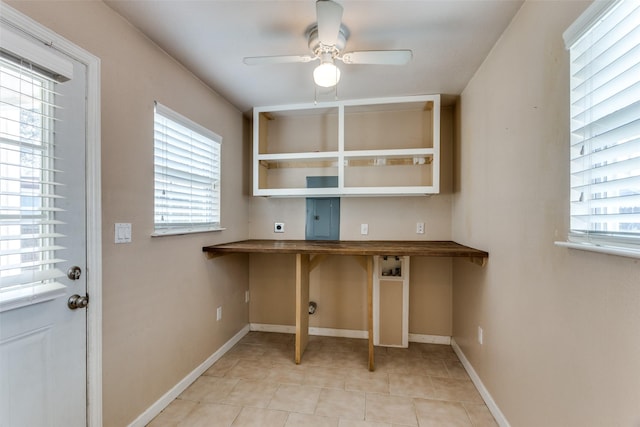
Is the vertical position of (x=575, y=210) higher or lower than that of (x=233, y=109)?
lower

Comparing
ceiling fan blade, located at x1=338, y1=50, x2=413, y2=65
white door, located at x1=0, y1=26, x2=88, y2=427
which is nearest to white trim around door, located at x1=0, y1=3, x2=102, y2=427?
white door, located at x1=0, y1=26, x2=88, y2=427

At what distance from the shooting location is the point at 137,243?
1657 mm

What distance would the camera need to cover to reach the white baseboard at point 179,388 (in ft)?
5.55

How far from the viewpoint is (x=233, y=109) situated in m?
2.78

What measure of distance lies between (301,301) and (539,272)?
69.2 inches

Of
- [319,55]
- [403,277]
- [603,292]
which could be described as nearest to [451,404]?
[403,277]

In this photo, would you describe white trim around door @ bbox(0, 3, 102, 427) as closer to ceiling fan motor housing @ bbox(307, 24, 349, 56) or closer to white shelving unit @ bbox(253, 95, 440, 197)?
ceiling fan motor housing @ bbox(307, 24, 349, 56)

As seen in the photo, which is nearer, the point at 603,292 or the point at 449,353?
the point at 603,292

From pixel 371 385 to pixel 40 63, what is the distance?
268 cm

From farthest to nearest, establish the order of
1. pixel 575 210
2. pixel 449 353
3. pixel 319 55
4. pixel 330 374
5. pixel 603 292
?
pixel 449 353
pixel 330 374
pixel 319 55
pixel 575 210
pixel 603 292

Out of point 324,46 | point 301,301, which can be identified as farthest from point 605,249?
point 301,301

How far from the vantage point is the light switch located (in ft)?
5.00

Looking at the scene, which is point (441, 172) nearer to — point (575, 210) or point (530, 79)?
point (530, 79)

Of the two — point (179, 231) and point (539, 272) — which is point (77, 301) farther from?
point (539, 272)
